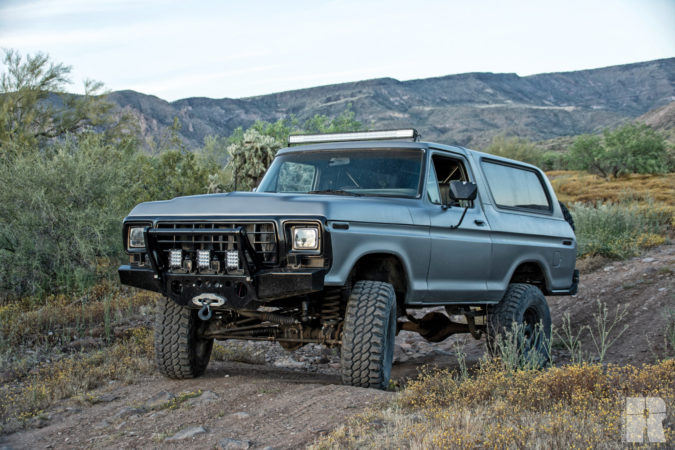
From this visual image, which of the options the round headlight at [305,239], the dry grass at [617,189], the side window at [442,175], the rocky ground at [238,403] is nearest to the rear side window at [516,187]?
the side window at [442,175]

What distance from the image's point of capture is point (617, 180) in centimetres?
3073

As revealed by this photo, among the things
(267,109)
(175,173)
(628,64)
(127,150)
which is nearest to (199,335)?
(175,173)

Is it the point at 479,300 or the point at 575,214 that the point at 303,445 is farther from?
the point at 575,214

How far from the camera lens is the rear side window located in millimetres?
6977

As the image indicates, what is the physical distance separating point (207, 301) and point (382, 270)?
58.2 inches

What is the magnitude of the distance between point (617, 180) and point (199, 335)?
28.6m

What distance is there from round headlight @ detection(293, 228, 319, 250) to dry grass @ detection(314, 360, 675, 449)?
48.5 inches

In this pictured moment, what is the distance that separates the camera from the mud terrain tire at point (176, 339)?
580cm

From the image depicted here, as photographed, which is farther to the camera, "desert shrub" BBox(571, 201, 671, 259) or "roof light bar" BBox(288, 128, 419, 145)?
"desert shrub" BBox(571, 201, 671, 259)

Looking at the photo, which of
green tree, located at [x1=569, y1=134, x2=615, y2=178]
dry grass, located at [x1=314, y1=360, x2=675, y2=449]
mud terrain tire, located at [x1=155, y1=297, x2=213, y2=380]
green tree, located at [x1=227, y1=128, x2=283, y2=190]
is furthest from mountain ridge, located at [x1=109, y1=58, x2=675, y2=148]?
dry grass, located at [x1=314, y1=360, x2=675, y2=449]

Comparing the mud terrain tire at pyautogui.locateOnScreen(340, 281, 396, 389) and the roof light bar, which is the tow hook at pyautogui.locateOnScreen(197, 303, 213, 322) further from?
the roof light bar

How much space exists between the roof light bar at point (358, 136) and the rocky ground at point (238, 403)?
6.64 ft

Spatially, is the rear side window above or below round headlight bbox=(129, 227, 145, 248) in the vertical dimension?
above

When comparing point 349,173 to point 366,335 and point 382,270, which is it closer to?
point 382,270
